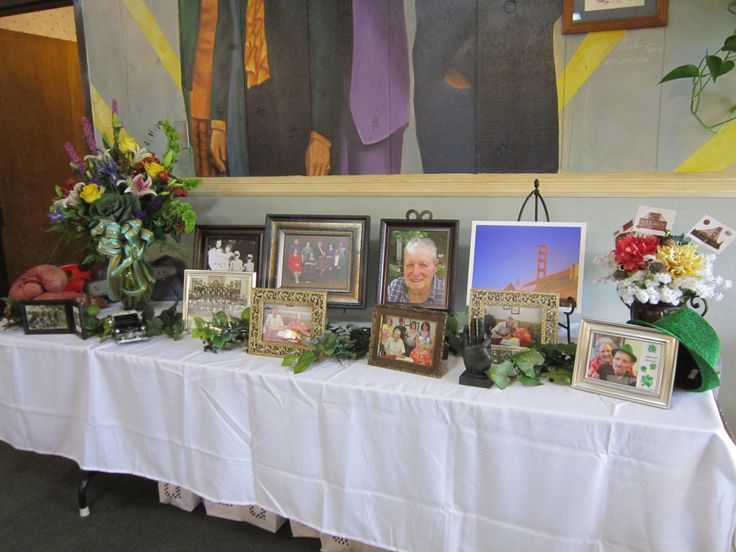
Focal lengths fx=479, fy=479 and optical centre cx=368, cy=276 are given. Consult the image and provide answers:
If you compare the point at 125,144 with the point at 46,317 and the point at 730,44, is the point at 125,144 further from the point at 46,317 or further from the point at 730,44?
the point at 730,44

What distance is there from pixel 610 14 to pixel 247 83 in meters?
1.21

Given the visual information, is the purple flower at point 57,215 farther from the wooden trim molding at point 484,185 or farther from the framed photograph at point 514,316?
the framed photograph at point 514,316

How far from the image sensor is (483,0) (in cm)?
146

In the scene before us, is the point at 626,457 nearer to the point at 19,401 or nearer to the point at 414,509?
the point at 414,509

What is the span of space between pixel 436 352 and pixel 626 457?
18.1 inches

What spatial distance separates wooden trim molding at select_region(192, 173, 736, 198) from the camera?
137cm

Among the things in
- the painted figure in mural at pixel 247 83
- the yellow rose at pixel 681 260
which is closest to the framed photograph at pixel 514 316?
the yellow rose at pixel 681 260

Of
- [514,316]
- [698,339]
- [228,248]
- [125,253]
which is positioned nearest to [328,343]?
[514,316]

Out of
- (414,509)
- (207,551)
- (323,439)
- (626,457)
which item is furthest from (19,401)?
(626,457)

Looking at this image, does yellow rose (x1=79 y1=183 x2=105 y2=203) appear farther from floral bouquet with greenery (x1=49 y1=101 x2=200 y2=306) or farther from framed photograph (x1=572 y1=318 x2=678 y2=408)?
framed photograph (x1=572 y1=318 x2=678 y2=408)

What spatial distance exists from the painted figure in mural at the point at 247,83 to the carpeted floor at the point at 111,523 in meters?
1.26

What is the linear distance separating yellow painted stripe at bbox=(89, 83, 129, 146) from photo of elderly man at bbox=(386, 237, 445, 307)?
143 centimetres

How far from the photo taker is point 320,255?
5.26 feet

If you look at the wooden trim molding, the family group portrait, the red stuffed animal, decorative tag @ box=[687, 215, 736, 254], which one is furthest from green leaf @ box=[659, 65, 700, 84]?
the red stuffed animal
